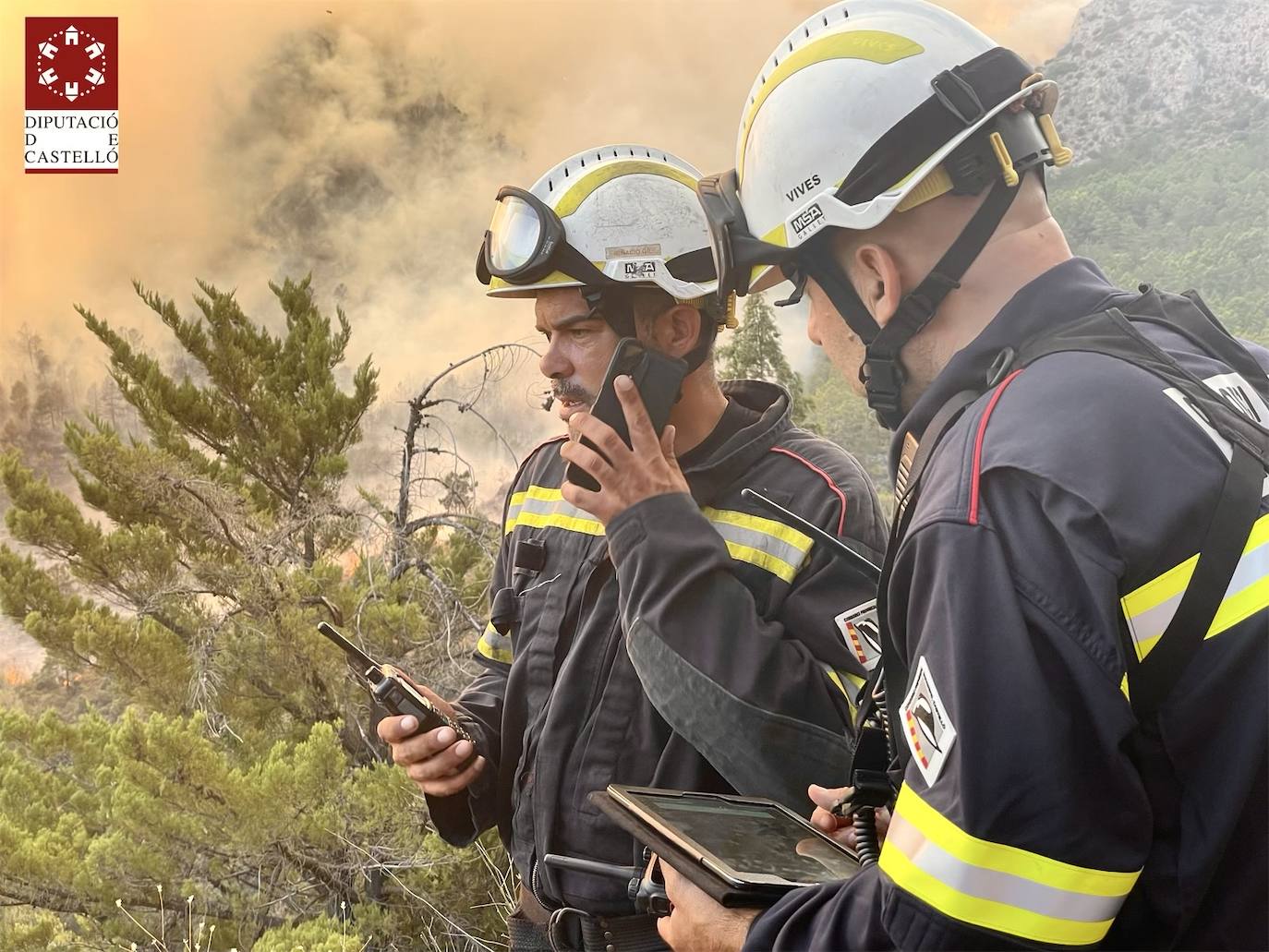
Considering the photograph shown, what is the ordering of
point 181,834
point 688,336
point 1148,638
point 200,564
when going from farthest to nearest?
point 200,564
point 181,834
point 688,336
point 1148,638

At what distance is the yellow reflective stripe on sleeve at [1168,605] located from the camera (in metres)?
1.11

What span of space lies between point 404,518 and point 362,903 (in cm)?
233

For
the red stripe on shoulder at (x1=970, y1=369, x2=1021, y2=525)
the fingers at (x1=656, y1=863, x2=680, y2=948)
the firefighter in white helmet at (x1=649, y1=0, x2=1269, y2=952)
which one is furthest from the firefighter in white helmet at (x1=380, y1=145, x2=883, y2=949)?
the red stripe on shoulder at (x1=970, y1=369, x2=1021, y2=525)

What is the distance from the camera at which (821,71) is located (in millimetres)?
1626

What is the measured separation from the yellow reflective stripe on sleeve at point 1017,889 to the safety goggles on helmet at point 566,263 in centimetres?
171

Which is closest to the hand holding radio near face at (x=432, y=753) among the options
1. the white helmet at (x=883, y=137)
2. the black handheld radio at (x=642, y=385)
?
the black handheld radio at (x=642, y=385)

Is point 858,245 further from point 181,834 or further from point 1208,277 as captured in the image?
point 1208,277

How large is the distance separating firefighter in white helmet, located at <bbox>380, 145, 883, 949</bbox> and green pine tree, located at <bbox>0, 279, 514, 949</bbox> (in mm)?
2731

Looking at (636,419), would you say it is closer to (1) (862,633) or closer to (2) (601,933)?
(1) (862,633)

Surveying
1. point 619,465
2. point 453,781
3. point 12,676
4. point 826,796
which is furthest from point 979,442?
point 12,676

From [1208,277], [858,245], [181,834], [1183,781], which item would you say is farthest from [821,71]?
[1208,277]

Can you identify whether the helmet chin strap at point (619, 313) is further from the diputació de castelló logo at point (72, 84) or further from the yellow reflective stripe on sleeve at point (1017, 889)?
the diputació de castelló logo at point (72, 84)

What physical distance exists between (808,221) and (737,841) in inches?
36.1

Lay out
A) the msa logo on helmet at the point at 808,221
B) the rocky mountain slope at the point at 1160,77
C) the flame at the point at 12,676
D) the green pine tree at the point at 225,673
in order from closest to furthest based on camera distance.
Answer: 1. the msa logo on helmet at the point at 808,221
2. the green pine tree at the point at 225,673
3. the rocky mountain slope at the point at 1160,77
4. the flame at the point at 12,676
